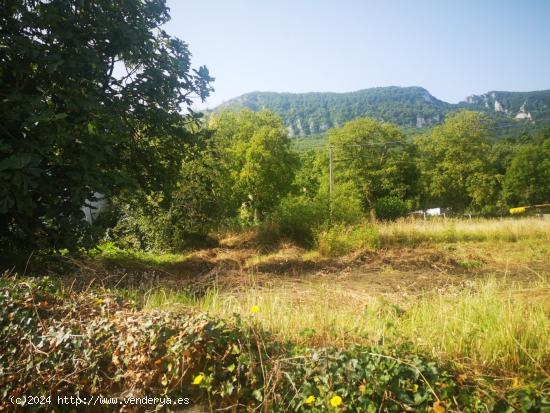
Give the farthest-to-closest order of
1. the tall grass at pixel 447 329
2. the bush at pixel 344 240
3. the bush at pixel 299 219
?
the bush at pixel 299 219
the bush at pixel 344 240
the tall grass at pixel 447 329

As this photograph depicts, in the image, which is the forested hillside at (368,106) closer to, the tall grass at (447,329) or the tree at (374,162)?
the tree at (374,162)

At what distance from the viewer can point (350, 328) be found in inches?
103

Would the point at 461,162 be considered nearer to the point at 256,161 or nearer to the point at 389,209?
the point at 389,209

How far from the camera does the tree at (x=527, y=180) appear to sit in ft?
140

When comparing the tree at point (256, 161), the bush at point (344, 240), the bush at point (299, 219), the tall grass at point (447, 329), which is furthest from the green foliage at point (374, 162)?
the tall grass at point (447, 329)

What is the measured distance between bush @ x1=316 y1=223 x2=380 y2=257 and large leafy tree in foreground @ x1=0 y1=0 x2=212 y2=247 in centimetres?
647

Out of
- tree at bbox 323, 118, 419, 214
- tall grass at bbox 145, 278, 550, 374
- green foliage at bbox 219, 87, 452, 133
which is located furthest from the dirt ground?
green foliage at bbox 219, 87, 452, 133

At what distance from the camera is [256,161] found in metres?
21.0

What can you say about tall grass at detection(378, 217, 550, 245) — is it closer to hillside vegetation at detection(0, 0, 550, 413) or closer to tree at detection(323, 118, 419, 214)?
hillside vegetation at detection(0, 0, 550, 413)

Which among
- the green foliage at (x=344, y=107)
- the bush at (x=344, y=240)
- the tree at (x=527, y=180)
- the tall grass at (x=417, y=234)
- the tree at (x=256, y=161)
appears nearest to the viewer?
the bush at (x=344, y=240)

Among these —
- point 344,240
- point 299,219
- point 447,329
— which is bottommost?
point 344,240

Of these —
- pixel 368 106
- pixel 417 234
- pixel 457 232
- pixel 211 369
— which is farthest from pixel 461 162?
pixel 368 106

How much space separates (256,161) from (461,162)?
27302 mm

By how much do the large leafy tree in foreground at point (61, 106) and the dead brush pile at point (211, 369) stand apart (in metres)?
2.06
